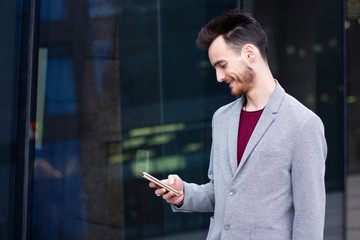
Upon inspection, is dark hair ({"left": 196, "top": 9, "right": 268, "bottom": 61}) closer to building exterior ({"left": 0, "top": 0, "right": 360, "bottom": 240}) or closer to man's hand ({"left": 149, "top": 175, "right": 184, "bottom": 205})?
man's hand ({"left": 149, "top": 175, "right": 184, "bottom": 205})

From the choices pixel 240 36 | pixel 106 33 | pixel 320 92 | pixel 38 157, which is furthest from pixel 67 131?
pixel 320 92

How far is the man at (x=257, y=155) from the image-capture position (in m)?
2.27

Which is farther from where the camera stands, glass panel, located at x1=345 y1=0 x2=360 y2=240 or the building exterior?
glass panel, located at x1=345 y1=0 x2=360 y2=240

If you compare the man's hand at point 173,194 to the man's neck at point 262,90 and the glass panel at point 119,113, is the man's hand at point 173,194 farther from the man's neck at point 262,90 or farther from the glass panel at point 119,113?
the glass panel at point 119,113

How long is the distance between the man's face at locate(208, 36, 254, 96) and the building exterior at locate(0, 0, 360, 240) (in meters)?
2.64

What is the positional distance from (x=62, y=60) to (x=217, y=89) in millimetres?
1720

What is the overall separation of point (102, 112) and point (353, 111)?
377 centimetres

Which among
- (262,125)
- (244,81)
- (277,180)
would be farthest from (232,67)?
(277,180)

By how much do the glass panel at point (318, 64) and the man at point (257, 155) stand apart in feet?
13.5

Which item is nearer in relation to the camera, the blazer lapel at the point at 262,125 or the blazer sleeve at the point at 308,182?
the blazer sleeve at the point at 308,182

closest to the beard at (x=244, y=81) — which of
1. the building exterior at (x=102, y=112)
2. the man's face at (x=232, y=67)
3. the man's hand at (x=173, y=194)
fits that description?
the man's face at (x=232, y=67)

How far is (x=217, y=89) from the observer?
5875 millimetres

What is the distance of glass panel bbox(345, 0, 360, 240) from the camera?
734 cm

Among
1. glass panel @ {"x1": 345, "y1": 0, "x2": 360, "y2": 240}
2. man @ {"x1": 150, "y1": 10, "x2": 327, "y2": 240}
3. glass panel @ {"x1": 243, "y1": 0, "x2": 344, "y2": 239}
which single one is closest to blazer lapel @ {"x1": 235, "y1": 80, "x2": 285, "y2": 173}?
man @ {"x1": 150, "y1": 10, "x2": 327, "y2": 240}
